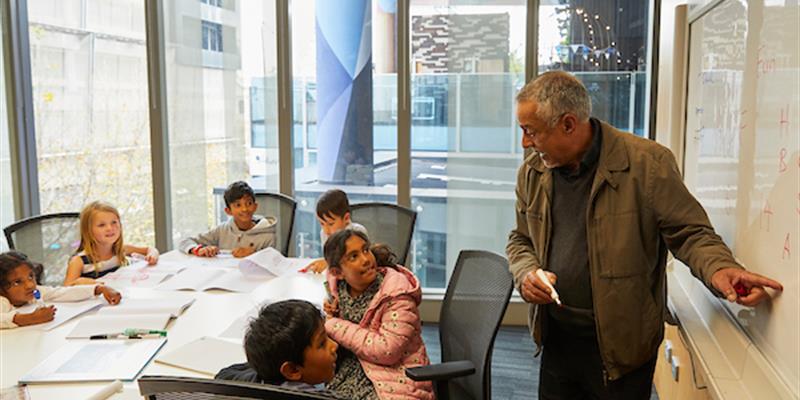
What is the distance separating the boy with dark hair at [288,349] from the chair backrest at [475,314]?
557mm

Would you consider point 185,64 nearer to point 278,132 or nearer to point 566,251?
point 278,132

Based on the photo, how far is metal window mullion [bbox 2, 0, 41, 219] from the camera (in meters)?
4.61

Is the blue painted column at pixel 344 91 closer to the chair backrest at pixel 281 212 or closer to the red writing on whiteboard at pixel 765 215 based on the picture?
the chair backrest at pixel 281 212

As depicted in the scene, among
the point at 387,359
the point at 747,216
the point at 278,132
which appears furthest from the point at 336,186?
the point at 747,216

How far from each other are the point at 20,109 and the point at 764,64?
4731 mm

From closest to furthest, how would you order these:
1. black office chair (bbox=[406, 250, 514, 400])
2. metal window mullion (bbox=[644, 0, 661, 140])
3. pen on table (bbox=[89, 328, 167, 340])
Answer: black office chair (bbox=[406, 250, 514, 400])
pen on table (bbox=[89, 328, 167, 340])
metal window mullion (bbox=[644, 0, 661, 140])

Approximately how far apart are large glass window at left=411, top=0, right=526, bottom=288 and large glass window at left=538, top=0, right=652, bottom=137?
0.70ft

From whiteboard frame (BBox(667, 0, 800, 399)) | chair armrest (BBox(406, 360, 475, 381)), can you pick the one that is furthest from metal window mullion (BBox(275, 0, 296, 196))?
chair armrest (BBox(406, 360, 475, 381))

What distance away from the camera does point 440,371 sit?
76.0 inches

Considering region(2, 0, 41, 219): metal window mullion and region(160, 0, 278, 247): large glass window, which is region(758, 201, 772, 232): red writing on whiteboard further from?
region(2, 0, 41, 219): metal window mullion

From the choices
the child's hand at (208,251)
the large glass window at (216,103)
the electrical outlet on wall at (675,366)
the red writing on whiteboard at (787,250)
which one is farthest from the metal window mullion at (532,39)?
the red writing on whiteboard at (787,250)

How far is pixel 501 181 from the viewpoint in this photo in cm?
456

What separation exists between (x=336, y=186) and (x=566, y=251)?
2.96m

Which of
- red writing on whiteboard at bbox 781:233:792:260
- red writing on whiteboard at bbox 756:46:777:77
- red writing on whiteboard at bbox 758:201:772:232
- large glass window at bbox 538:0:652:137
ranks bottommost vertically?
red writing on whiteboard at bbox 781:233:792:260
